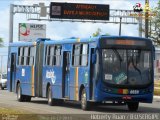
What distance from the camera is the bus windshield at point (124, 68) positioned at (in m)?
26.5

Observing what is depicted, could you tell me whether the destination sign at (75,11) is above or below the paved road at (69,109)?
above

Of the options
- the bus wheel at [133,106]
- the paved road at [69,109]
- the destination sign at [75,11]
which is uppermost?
the destination sign at [75,11]

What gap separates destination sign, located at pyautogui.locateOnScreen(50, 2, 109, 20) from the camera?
78.6 metres

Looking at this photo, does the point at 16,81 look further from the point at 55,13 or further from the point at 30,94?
the point at 55,13

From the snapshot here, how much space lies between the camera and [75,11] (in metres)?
79.2

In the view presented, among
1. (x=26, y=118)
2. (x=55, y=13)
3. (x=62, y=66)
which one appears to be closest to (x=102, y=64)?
(x=62, y=66)

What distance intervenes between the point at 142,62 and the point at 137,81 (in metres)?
0.80

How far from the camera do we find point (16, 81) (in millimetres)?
36438

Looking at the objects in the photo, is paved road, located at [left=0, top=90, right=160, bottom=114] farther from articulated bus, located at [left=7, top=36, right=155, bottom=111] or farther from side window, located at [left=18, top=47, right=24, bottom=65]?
side window, located at [left=18, top=47, right=24, bottom=65]

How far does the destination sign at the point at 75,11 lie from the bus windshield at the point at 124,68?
51639mm

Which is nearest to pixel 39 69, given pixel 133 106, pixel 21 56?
pixel 21 56

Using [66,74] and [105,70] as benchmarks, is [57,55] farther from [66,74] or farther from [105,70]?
[105,70]

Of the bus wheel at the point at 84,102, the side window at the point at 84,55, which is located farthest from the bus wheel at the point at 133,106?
the side window at the point at 84,55

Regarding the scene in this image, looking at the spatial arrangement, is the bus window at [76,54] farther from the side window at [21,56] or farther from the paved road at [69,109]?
the side window at [21,56]
